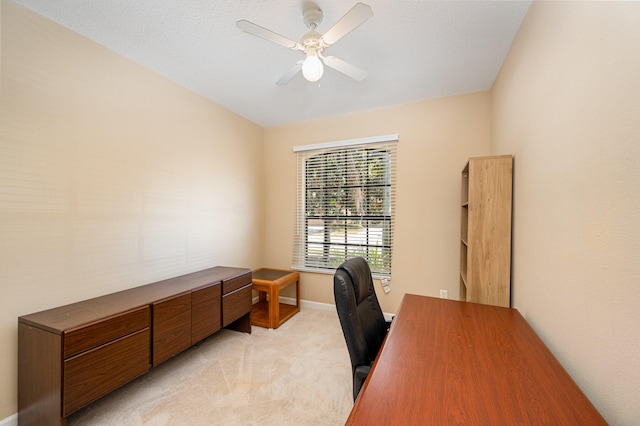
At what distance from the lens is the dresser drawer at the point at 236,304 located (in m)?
2.47

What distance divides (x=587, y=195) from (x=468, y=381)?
846 mm

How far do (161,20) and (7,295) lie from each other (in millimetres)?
2002

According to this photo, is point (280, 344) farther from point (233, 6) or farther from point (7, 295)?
point (233, 6)

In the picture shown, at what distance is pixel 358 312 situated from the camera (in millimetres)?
1365

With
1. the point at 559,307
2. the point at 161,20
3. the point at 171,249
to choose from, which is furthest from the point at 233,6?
the point at 559,307

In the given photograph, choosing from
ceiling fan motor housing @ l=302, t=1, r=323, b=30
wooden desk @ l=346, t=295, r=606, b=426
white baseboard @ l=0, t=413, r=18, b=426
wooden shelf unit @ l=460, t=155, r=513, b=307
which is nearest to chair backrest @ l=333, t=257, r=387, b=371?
wooden desk @ l=346, t=295, r=606, b=426

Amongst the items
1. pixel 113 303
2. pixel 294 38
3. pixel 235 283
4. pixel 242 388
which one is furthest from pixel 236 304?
pixel 294 38

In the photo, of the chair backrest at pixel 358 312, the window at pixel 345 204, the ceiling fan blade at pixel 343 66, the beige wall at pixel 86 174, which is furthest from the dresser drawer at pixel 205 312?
the ceiling fan blade at pixel 343 66

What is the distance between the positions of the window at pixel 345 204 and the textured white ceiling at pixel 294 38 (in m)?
0.72

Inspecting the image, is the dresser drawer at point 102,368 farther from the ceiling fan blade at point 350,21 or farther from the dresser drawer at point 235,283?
the ceiling fan blade at point 350,21

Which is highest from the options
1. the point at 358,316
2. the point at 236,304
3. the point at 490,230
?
the point at 490,230

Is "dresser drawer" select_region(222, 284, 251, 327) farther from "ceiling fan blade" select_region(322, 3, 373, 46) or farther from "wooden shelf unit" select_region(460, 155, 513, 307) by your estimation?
"ceiling fan blade" select_region(322, 3, 373, 46)

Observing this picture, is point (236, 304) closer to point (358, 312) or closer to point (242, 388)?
point (242, 388)

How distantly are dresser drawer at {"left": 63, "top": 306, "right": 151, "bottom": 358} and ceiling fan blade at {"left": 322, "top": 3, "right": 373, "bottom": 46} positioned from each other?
7.22 feet
